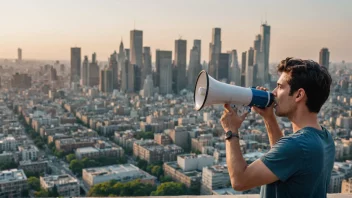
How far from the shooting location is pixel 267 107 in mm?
884

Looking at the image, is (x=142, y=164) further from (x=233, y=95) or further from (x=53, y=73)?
(x=53, y=73)

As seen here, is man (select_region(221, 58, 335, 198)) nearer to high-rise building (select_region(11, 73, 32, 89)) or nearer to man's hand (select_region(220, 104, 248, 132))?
man's hand (select_region(220, 104, 248, 132))

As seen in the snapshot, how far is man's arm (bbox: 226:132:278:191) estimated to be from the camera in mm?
714

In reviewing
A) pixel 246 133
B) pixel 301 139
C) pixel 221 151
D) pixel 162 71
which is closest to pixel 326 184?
pixel 301 139

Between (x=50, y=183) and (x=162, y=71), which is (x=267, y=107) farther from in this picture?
(x=162, y=71)

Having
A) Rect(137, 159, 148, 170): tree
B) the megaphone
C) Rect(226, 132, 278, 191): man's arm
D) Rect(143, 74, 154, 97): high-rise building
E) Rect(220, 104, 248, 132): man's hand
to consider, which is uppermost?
the megaphone

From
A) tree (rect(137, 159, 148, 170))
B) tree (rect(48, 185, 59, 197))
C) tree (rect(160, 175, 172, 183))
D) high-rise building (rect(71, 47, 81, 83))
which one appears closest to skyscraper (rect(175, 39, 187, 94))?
high-rise building (rect(71, 47, 81, 83))

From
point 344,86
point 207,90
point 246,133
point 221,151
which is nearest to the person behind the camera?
point 207,90

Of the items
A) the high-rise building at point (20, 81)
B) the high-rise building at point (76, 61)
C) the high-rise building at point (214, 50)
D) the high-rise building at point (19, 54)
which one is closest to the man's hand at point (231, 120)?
the high-rise building at point (20, 81)

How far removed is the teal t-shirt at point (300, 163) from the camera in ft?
2.30

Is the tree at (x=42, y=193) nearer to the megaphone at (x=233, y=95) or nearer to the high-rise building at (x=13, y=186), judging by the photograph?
the high-rise building at (x=13, y=186)

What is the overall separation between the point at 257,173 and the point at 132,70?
2909cm

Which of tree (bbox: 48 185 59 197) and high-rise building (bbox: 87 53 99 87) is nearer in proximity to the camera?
tree (bbox: 48 185 59 197)

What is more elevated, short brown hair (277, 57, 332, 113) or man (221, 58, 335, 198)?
short brown hair (277, 57, 332, 113)
